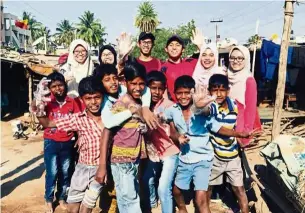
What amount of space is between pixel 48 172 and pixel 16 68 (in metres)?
13.1

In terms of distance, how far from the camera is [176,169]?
3.82 m

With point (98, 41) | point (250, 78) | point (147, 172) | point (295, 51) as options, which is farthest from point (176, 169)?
point (98, 41)

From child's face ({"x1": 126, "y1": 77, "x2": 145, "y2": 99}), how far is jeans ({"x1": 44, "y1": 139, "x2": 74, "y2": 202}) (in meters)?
1.40

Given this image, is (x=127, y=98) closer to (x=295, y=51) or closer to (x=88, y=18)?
(x=295, y=51)

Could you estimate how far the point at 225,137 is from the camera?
377 cm

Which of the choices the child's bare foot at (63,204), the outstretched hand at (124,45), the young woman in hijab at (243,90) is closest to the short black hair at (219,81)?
the young woman in hijab at (243,90)

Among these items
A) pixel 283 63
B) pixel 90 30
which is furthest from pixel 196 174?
pixel 90 30

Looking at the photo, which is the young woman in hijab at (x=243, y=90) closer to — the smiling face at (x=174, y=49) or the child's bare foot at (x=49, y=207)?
the smiling face at (x=174, y=49)

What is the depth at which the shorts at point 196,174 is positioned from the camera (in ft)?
12.0

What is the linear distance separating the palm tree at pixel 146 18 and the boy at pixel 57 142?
4081 cm

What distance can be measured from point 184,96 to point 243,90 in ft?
2.82

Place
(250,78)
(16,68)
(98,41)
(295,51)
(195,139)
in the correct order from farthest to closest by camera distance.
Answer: (98,41), (16,68), (295,51), (250,78), (195,139)

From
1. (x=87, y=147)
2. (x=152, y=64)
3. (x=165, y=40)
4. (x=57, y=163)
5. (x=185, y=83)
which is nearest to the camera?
(x=87, y=147)

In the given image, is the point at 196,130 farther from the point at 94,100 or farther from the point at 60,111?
the point at 60,111
